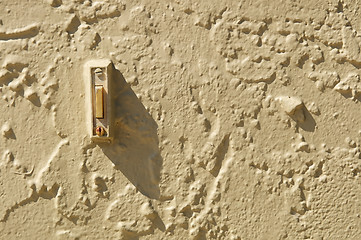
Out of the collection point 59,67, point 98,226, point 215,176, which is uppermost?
point 59,67

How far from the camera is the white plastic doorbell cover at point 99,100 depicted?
99 cm

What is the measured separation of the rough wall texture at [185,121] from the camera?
1.01m

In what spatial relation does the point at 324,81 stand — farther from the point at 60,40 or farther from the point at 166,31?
the point at 60,40

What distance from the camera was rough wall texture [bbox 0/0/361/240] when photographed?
101cm

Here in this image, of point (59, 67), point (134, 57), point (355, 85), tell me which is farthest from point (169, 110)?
point (355, 85)

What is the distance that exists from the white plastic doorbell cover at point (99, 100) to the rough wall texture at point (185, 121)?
0.10ft

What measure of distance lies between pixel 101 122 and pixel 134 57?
14 centimetres

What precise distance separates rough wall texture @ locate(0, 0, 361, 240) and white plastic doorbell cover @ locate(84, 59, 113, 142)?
0.03 m

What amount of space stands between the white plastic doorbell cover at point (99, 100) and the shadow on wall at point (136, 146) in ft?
0.10

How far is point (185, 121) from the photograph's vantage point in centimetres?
103

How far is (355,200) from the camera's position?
1.01 m

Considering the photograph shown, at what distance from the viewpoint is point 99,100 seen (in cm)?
99

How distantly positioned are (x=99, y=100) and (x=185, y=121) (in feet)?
0.54

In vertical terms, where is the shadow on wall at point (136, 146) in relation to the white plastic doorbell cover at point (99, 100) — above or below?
below
